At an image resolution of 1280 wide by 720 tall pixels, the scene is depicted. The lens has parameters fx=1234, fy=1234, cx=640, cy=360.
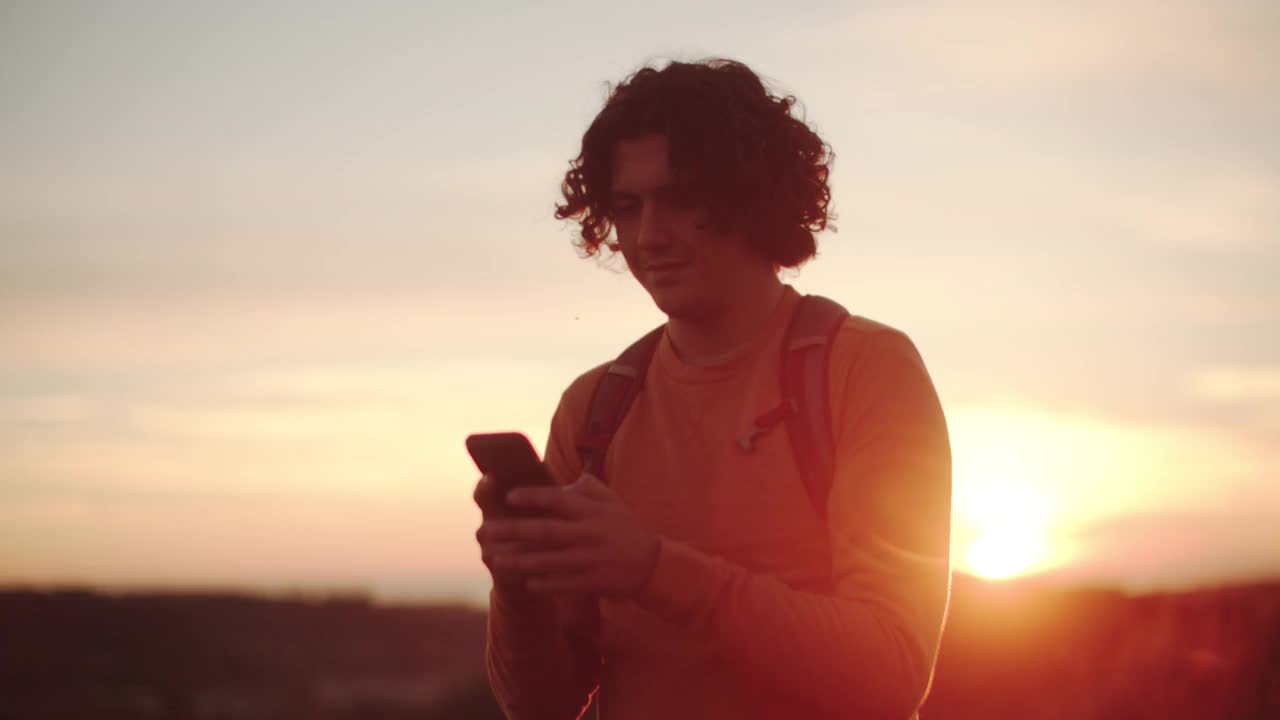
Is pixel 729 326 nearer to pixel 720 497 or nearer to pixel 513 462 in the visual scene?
pixel 720 497

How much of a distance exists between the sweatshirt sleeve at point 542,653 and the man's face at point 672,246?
0.69 meters

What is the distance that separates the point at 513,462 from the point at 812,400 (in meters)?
0.92

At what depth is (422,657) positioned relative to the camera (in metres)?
12.3

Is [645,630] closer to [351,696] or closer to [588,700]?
[588,700]

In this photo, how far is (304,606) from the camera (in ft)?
42.1

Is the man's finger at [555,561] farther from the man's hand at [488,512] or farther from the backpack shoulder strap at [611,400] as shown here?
the backpack shoulder strap at [611,400]

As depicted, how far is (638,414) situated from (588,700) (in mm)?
977

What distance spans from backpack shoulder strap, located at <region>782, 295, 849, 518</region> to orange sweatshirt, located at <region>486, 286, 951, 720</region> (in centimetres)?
4

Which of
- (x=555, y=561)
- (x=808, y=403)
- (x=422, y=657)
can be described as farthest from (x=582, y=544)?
(x=422, y=657)

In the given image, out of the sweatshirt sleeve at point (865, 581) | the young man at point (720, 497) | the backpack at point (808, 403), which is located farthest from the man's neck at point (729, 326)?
the sweatshirt sleeve at point (865, 581)

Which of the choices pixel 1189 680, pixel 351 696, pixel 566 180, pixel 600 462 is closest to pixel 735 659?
pixel 600 462

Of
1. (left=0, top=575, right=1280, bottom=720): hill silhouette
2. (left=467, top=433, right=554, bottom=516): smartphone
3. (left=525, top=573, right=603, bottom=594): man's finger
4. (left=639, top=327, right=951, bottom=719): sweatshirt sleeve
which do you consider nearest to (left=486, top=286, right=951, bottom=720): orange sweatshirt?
(left=639, top=327, right=951, bottom=719): sweatshirt sleeve

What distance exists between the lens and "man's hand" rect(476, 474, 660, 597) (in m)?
3.00

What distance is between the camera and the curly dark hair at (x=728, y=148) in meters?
4.09
